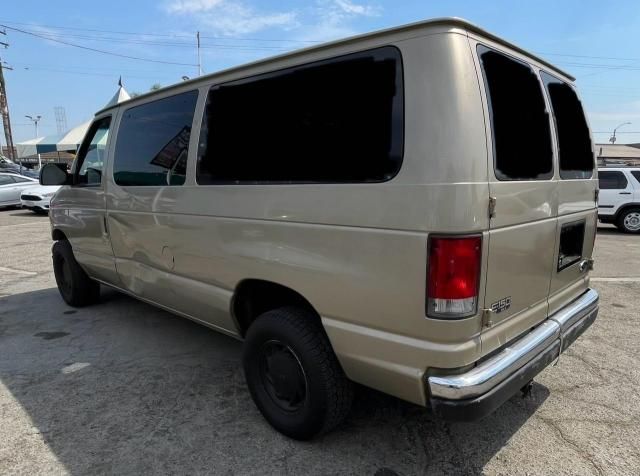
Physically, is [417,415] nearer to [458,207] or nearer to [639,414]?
[639,414]

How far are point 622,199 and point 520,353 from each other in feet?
38.4

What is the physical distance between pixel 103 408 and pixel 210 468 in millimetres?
1054

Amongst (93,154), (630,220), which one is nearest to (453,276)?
(93,154)

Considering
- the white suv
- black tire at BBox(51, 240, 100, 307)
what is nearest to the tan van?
black tire at BBox(51, 240, 100, 307)

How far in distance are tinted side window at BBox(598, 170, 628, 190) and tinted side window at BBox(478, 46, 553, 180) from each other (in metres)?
11.0

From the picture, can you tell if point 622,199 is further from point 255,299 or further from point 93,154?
point 93,154

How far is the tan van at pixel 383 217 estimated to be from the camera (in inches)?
76.4

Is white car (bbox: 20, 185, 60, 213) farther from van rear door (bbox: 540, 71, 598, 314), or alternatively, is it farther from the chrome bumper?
the chrome bumper

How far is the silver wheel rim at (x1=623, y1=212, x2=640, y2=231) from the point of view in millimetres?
11688

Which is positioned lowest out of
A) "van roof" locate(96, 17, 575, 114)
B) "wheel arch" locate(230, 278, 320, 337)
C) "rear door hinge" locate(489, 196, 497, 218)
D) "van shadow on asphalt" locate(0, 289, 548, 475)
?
"van shadow on asphalt" locate(0, 289, 548, 475)

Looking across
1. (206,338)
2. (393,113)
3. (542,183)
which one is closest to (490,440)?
(542,183)

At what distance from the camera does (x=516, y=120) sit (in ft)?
7.51

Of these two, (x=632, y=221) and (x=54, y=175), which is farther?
(x=632, y=221)

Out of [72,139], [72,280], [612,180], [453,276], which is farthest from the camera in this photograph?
[72,139]
